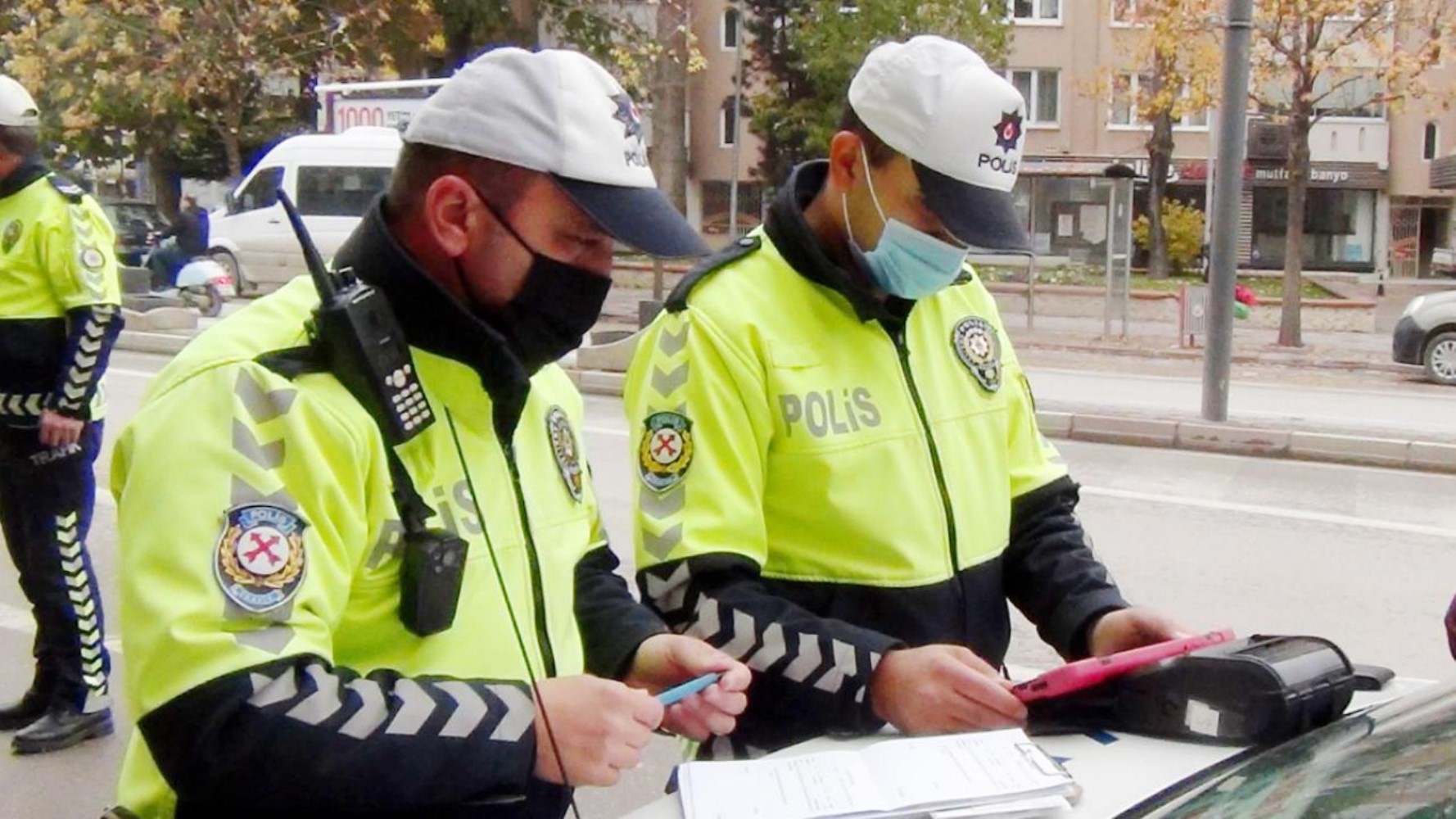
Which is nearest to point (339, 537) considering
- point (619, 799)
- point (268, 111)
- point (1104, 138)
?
point (619, 799)

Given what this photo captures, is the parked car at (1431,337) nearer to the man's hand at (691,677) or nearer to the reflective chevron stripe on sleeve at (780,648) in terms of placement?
the reflective chevron stripe on sleeve at (780,648)

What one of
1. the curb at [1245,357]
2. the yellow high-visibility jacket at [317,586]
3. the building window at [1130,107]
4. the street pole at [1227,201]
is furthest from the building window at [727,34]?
the yellow high-visibility jacket at [317,586]

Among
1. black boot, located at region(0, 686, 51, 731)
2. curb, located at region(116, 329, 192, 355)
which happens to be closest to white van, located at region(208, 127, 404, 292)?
curb, located at region(116, 329, 192, 355)

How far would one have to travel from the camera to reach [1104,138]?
39.7 meters

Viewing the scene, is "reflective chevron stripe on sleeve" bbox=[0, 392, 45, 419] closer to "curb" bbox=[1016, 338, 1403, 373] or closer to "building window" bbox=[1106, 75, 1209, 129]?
"curb" bbox=[1016, 338, 1403, 373]

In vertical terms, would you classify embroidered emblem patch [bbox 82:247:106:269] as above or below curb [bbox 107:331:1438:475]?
above

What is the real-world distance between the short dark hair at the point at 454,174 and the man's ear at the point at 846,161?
2.58ft

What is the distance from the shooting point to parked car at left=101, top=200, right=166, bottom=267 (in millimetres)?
26625

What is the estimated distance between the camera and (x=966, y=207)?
94.8 inches

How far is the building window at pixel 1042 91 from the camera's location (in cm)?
3950

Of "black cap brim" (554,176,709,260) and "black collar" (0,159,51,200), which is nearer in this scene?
"black cap brim" (554,176,709,260)

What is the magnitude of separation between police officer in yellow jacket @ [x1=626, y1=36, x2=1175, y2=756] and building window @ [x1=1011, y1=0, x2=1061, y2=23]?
38.1 meters

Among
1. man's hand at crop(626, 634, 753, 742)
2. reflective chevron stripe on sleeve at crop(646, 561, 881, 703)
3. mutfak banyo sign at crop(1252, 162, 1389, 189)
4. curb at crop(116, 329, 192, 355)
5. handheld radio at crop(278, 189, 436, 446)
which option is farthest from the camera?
mutfak banyo sign at crop(1252, 162, 1389, 189)

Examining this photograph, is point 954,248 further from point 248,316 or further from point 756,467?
point 248,316
